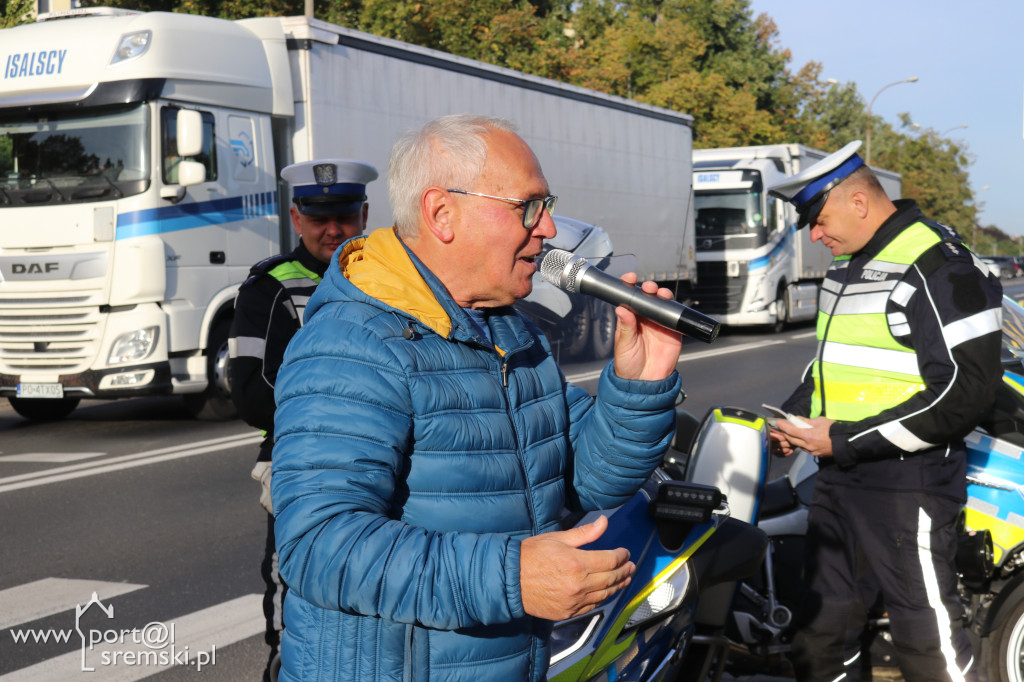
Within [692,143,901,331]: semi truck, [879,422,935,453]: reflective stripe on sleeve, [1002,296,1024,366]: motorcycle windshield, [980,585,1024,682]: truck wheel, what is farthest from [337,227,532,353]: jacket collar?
[692,143,901,331]: semi truck

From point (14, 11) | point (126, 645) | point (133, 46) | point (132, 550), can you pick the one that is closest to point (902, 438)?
point (126, 645)

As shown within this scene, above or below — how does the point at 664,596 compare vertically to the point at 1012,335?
below

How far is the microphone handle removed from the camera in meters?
2.02

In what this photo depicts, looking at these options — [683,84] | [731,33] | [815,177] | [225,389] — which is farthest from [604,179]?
[731,33]

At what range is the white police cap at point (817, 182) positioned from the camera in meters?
3.41

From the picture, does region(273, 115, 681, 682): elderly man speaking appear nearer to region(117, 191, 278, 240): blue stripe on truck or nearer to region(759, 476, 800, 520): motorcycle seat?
region(759, 476, 800, 520): motorcycle seat

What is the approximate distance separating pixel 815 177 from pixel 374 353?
2.00m

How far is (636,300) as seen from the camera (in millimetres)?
2066

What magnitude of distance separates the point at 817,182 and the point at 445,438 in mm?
1961

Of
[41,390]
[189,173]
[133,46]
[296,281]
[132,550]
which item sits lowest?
[132,550]

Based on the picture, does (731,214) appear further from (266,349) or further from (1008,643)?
(266,349)

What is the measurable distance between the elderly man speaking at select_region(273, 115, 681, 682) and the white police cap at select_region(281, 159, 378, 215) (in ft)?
5.17

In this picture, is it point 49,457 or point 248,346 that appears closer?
point 248,346

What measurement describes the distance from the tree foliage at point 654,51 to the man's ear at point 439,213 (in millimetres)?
15059
